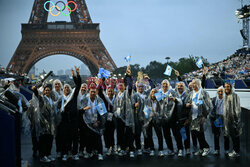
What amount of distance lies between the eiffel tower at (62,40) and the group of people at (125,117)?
40.2 m

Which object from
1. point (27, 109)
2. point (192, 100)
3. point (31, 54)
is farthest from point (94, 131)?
point (31, 54)

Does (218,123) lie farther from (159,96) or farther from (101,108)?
(101,108)

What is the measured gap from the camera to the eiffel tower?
48.5 meters

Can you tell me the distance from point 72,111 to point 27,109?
3.70ft

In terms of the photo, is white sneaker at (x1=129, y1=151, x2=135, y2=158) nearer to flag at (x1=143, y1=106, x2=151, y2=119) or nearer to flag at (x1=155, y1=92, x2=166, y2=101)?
flag at (x1=143, y1=106, x2=151, y2=119)

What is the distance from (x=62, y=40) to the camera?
5159 cm

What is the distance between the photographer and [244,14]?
43312 millimetres

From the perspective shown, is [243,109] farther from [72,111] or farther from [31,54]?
[31,54]

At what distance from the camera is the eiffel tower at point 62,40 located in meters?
48.5

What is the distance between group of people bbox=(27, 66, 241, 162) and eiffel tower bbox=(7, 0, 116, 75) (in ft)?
132

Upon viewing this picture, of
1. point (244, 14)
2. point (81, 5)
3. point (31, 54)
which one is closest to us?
point (244, 14)

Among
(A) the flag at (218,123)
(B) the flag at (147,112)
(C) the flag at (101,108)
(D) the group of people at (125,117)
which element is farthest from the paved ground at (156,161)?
(C) the flag at (101,108)

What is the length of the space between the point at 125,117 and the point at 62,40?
46121mm

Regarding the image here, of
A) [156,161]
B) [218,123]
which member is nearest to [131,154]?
[156,161]
